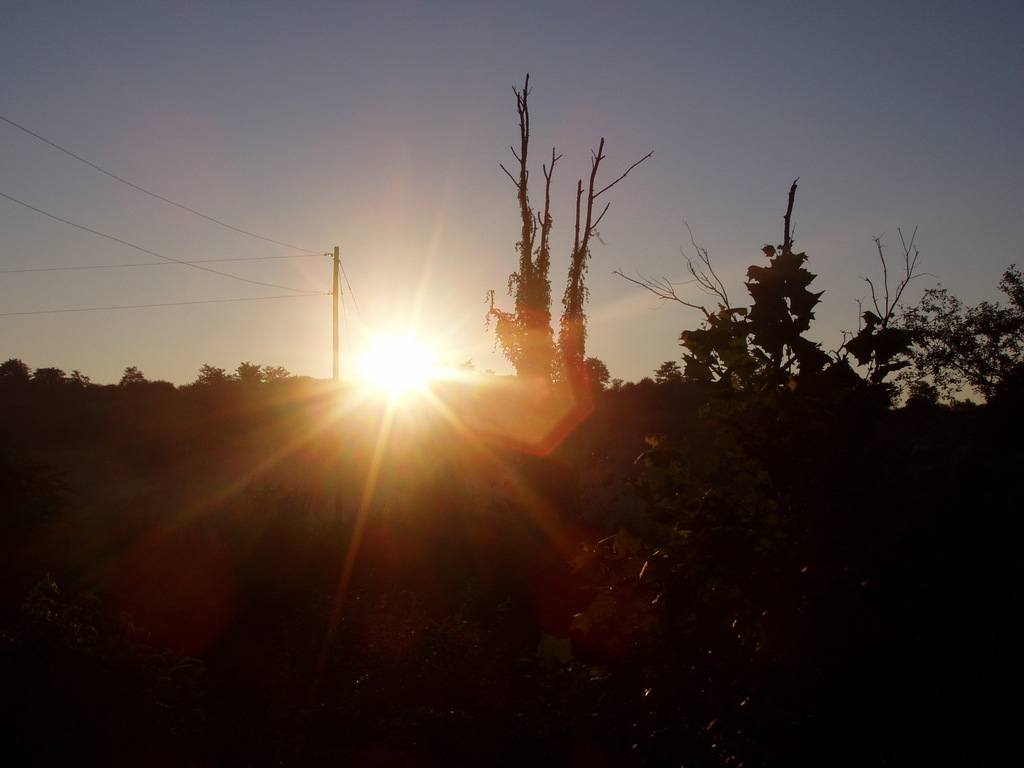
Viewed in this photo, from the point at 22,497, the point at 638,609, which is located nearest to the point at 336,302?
the point at 22,497

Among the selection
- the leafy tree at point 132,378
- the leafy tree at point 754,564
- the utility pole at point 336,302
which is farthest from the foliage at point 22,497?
the leafy tree at point 132,378

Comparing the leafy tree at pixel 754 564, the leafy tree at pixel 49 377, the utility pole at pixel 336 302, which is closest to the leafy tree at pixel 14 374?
the leafy tree at pixel 49 377

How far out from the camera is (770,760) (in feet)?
10.6

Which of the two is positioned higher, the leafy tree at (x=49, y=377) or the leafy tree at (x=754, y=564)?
the leafy tree at (x=49, y=377)

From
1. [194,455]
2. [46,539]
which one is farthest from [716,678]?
[194,455]

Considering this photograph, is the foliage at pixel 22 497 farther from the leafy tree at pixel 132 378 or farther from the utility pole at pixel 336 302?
the leafy tree at pixel 132 378

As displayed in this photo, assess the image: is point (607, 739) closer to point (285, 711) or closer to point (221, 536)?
point (285, 711)

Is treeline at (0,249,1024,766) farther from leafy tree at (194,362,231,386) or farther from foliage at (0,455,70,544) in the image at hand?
leafy tree at (194,362,231,386)

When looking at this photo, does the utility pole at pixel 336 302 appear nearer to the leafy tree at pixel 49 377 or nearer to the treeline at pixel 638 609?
the treeline at pixel 638 609

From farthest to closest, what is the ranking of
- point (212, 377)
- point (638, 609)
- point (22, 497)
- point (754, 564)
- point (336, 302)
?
point (212, 377) < point (336, 302) < point (22, 497) < point (638, 609) < point (754, 564)

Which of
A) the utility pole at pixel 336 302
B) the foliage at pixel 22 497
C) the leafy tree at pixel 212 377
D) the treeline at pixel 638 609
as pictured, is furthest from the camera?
the leafy tree at pixel 212 377

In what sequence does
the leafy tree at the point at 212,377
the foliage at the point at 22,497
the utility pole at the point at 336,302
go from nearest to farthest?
the foliage at the point at 22,497 < the utility pole at the point at 336,302 < the leafy tree at the point at 212,377

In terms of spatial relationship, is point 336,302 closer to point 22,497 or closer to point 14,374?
point 22,497

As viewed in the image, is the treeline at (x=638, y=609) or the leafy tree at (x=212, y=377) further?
the leafy tree at (x=212, y=377)
